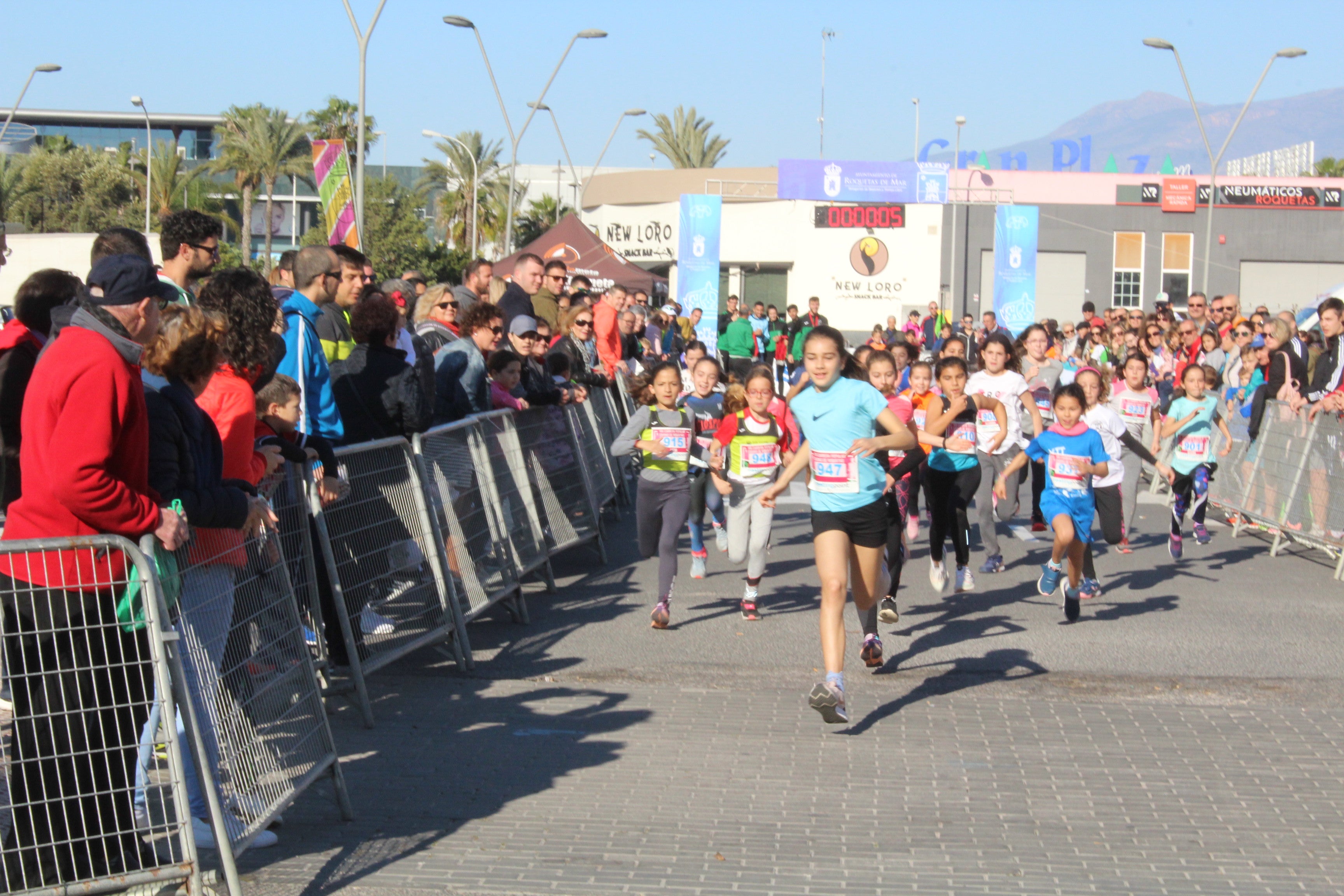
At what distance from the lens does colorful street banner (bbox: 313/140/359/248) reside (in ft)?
43.1

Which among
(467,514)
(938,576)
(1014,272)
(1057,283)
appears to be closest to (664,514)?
(467,514)

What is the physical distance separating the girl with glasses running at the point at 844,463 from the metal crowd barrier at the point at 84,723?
3548mm

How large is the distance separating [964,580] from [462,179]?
6787cm

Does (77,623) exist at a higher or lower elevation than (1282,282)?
higher

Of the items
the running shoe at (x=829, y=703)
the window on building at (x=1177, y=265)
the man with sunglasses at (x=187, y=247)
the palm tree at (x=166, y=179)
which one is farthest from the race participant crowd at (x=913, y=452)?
the palm tree at (x=166, y=179)

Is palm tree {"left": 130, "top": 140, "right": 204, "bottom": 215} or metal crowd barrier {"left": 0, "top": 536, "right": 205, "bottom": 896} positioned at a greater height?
palm tree {"left": 130, "top": 140, "right": 204, "bottom": 215}

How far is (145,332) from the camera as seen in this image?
4.43 m

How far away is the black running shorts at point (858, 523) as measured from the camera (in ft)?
22.6

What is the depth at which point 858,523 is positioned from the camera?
6.93 meters

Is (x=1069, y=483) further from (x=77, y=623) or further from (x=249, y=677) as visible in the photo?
(x=77, y=623)

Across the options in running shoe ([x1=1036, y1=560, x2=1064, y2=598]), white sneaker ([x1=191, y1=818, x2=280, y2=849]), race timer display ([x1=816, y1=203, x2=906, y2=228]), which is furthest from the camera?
race timer display ([x1=816, y1=203, x2=906, y2=228])

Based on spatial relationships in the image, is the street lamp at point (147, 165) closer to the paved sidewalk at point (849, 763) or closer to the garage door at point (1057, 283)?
the garage door at point (1057, 283)

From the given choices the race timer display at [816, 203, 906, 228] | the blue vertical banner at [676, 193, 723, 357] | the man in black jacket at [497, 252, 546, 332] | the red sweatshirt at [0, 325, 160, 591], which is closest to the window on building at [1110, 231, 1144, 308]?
the race timer display at [816, 203, 906, 228]

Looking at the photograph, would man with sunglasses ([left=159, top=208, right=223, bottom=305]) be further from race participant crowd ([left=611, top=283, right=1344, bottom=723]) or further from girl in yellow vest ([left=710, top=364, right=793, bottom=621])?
girl in yellow vest ([left=710, top=364, right=793, bottom=621])
